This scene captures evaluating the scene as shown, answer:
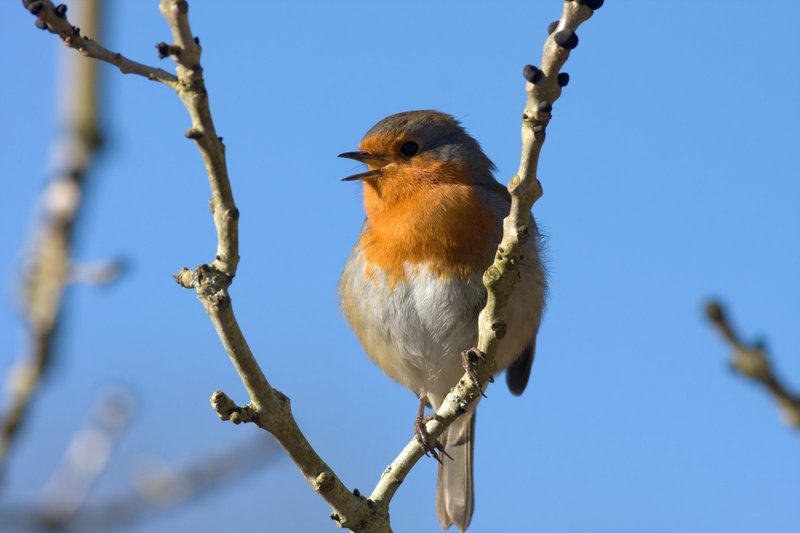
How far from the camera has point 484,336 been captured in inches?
134

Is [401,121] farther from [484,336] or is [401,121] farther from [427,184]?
[484,336]

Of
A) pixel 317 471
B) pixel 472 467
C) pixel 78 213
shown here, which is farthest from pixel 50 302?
pixel 472 467

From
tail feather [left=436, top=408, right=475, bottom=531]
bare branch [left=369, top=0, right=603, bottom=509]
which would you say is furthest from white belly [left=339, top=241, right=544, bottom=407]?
bare branch [left=369, top=0, right=603, bottom=509]

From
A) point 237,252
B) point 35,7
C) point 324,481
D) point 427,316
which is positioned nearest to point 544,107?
point 237,252

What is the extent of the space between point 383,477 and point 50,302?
1.34 meters

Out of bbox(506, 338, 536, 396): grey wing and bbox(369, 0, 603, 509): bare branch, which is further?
bbox(506, 338, 536, 396): grey wing

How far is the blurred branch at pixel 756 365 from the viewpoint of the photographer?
1.64 meters

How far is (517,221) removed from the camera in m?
3.06

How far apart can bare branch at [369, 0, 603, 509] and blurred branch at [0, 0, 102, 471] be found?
1.23 m

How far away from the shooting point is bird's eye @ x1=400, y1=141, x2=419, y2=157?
218 inches

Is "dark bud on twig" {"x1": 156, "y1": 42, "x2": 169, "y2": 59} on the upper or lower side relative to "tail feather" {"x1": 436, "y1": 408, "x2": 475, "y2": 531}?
lower

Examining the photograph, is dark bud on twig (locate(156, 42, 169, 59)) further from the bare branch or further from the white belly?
the white belly

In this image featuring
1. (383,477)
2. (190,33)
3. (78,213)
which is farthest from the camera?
(383,477)

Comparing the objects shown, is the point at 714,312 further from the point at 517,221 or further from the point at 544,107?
the point at 517,221
